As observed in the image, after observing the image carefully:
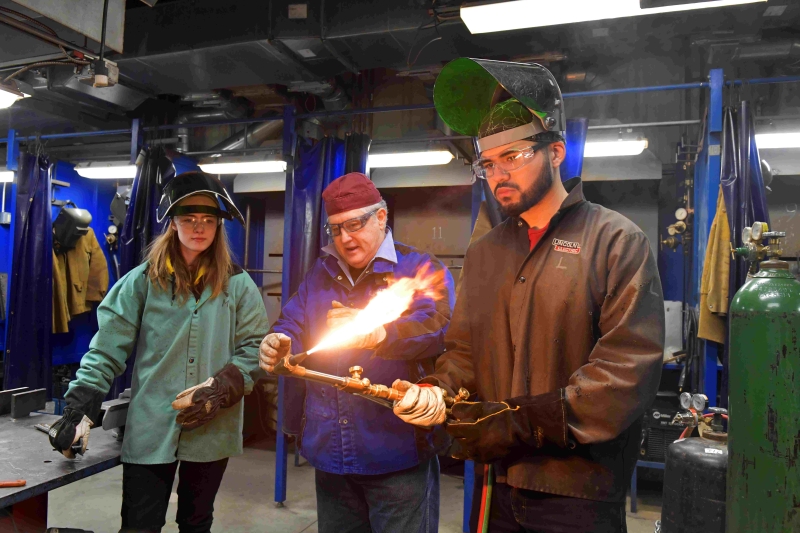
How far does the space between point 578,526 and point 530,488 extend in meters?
0.17

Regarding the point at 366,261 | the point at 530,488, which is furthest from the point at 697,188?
the point at 530,488

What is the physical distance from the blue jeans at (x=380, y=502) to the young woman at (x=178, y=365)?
58cm

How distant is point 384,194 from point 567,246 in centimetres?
679

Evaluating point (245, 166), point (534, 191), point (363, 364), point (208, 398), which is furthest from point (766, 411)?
point (245, 166)

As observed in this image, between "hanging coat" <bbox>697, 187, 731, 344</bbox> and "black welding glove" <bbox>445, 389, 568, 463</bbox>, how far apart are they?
3603 millimetres

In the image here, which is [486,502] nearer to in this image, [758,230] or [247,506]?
[758,230]

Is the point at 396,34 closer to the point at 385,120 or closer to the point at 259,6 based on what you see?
the point at 259,6

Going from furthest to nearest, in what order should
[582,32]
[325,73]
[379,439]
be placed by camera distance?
1. [325,73]
2. [582,32]
3. [379,439]

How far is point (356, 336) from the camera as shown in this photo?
2.39m

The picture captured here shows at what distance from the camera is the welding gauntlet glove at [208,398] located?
8.65 ft

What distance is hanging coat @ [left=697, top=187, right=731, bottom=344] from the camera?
4.65m

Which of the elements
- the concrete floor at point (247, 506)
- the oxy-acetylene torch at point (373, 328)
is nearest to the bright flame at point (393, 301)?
the oxy-acetylene torch at point (373, 328)

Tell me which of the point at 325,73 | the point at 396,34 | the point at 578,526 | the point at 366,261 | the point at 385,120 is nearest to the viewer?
the point at 578,526

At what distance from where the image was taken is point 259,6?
5.00m
